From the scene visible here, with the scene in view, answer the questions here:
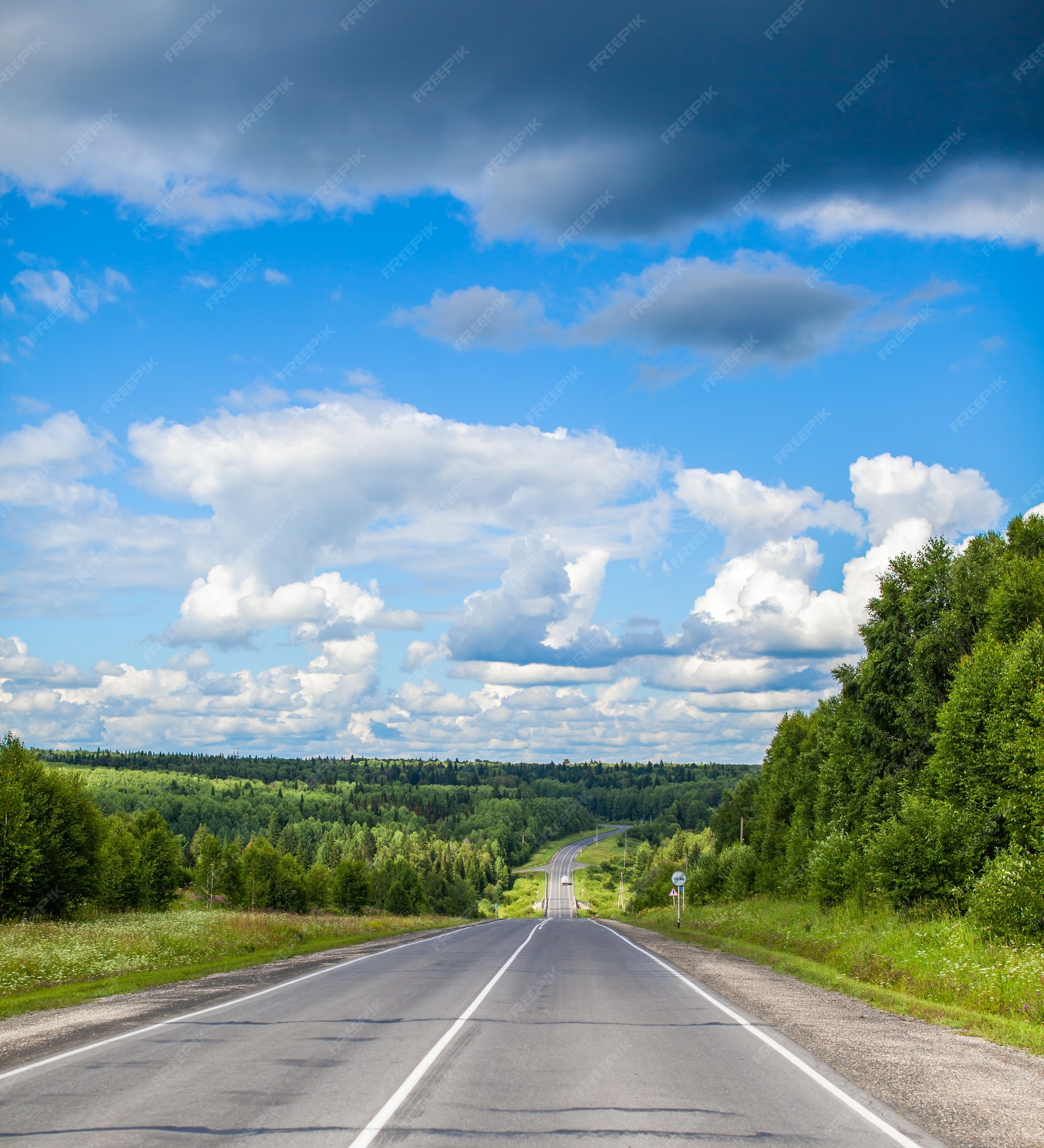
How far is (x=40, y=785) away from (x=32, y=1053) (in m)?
39.3

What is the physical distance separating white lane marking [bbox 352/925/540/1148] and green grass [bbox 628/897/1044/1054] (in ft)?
24.0

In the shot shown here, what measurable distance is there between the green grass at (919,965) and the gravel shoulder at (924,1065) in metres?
0.65

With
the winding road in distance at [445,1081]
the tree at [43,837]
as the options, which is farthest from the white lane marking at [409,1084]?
the tree at [43,837]

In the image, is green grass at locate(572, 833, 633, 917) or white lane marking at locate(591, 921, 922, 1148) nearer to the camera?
white lane marking at locate(591, 921, 922, 1148)

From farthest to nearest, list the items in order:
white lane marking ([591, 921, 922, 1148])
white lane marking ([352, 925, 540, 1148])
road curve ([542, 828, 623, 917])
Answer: road curve ([542, 828, 623, 917]), white lane marking ([591, 921, 922, 1148]), white lane marking ([352, 925, 540, 1148])

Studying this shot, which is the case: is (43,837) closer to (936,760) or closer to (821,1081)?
(936,760)

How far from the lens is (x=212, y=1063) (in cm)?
920

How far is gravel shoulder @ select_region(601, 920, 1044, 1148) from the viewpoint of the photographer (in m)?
7.40

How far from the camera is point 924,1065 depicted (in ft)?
31.7

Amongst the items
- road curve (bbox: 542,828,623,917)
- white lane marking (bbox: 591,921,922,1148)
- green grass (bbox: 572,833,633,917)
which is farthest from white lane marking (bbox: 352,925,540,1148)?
green grass (bbox: 572,833,633,917)

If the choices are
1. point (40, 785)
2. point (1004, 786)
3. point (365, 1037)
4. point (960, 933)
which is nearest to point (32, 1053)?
point (365, 1037)

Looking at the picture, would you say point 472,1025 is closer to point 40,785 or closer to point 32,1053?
point 32,1053

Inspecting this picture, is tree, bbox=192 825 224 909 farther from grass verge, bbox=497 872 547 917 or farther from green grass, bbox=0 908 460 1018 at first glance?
grass verge, bbox=497 872 547 917

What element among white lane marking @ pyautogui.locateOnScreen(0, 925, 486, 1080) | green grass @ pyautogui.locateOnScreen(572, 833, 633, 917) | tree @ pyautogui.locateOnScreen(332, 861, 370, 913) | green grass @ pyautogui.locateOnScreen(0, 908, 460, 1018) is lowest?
green grass @ pyautogui.locateOnScreen(572, 833, 633, 917)
